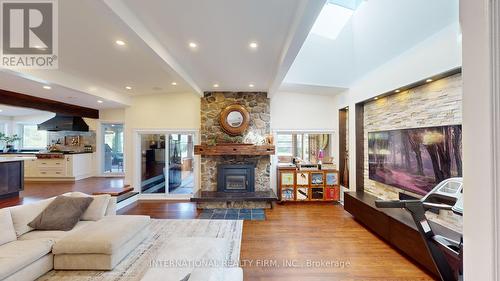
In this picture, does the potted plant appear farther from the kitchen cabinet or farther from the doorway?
the doorway

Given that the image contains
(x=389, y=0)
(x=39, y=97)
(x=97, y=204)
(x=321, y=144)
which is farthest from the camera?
(x=321, y=144)

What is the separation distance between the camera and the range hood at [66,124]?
25.0ft

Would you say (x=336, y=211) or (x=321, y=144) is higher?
(x=321, y=144)

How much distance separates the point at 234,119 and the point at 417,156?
12.3ft

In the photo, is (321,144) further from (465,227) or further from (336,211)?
(465,227)

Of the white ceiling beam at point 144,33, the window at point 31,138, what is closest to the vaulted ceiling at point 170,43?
the white ceiling beam at point 144,33

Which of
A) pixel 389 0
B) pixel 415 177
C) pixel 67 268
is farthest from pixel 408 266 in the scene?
pixel 67 268

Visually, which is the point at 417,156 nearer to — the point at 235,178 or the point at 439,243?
the point at 439,243

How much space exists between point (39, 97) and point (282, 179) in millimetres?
6073

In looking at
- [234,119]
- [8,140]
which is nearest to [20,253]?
[234,119]

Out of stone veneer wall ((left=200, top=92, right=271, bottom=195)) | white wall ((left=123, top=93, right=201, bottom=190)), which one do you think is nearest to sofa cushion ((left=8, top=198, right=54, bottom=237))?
white wall ((left=123, top=93, right=201, bottom=190))

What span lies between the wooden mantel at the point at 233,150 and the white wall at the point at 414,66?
196cm

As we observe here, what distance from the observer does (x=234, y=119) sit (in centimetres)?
562

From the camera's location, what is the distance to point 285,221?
427cm
